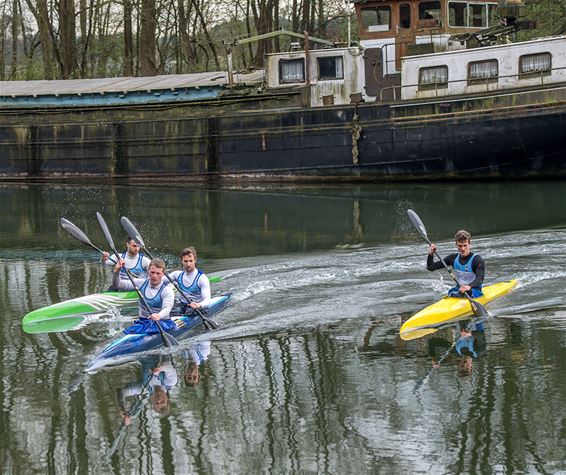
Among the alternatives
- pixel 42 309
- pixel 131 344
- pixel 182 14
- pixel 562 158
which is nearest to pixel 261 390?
pixel 131 344

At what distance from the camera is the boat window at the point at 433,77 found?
1321 inches

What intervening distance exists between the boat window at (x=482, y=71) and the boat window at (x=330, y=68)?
446cm

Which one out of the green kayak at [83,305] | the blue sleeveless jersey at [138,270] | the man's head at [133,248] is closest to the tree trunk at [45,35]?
the man's head at [133,248]

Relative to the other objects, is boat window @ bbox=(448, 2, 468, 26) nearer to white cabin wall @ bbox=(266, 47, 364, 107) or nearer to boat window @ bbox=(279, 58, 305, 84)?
white cabin wall @ bbox=(266, 47, 364, 107)

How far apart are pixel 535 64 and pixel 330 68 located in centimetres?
671

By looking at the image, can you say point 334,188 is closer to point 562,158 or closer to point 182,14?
point 562,158

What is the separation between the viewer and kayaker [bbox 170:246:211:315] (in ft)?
57.3

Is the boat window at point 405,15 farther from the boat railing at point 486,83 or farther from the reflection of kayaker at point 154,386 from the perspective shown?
the reflection of kayaker at point 154,386

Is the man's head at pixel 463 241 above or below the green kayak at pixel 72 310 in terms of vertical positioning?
above

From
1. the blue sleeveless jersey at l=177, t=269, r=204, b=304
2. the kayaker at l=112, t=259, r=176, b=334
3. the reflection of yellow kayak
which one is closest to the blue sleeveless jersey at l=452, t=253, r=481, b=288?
the reflection of yellow kayak

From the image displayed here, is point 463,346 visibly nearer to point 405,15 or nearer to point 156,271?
point 156,271

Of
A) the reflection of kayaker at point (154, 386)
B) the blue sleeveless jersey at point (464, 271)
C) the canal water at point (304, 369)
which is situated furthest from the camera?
the blue sleeveless jersey at point (464, 271)

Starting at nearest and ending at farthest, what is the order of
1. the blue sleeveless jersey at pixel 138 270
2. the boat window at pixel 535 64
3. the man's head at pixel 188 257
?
the man's head at pixel 188 257
the blue sleeveless jersey at pixel 138 270
the boat window at pixel 535 64

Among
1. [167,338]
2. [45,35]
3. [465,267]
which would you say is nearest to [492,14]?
[465,267]
